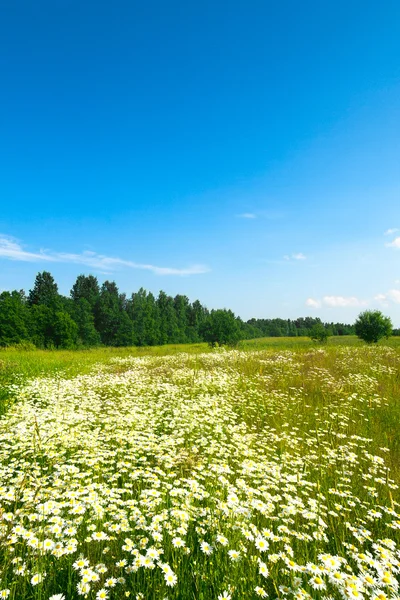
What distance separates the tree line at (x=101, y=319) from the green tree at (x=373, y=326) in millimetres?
12766

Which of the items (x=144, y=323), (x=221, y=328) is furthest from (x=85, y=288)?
(x=221, y=328)

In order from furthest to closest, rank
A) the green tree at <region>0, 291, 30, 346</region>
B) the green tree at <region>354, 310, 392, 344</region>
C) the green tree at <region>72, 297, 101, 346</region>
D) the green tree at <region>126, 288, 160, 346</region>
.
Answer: the green tree at <region>126, 288, 160, 346</region> < the green tree at <region>72, 297, 101, 346</region> < the green tree at <region>0, 291, 30, 346</region> < the green tree at <region>354, 310, 392, 344</region>

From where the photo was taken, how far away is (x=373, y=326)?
38.1 meters

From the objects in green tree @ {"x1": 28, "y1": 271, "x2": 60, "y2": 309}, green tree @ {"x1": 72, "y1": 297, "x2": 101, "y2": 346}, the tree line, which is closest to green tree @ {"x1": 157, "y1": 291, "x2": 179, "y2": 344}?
the tree line

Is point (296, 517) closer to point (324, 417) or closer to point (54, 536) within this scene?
point (54, 536)

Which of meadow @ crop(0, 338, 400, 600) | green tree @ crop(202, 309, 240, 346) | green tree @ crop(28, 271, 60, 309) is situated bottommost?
meadow @ crop(0, 338, 400, 600)

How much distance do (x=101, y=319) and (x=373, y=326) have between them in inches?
2435

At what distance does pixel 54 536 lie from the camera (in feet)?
8.28

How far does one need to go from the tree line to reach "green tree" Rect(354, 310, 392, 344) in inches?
503

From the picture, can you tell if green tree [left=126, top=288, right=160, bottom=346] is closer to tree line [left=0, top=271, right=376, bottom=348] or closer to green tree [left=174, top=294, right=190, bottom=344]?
tree line [left=0, top=271, right=376, bottom=348]

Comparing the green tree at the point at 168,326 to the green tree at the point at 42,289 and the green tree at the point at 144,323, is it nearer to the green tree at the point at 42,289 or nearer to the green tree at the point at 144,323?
the green tree at the point at 144,323

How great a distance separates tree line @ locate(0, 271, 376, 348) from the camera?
159ft

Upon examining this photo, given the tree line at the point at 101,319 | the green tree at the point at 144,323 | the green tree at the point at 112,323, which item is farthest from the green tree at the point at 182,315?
the green tree at the point at 112,323

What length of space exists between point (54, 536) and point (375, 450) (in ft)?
17.1
